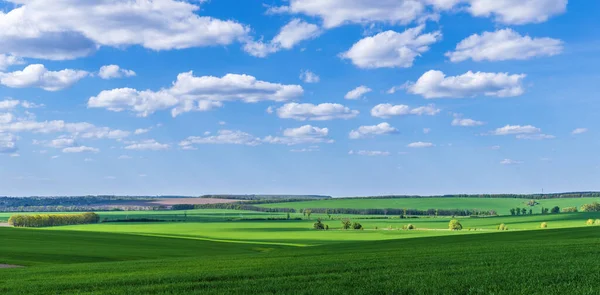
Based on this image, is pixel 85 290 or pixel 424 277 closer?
pixel 424 277

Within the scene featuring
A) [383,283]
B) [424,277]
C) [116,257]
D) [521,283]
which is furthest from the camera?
[116,257]

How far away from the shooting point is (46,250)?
5884 cm

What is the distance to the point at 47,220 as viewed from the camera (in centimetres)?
15125

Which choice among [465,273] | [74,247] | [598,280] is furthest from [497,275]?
[74,247]

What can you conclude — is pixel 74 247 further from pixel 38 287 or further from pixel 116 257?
pixel 38 287

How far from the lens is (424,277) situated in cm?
1645

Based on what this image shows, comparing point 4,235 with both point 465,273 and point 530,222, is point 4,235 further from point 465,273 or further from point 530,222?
point 530,222

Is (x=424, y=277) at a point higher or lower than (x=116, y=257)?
higher

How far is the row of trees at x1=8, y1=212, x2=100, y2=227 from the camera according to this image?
145 meters

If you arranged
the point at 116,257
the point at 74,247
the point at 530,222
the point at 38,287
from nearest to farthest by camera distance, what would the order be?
the point at 38,287, the point at 116,257, the point at 74,247, the point at 530,222

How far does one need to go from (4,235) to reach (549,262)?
7734cm

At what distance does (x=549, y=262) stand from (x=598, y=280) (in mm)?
5459

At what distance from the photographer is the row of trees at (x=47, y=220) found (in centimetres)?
14462

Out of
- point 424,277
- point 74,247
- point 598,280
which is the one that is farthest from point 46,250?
point 598,280
